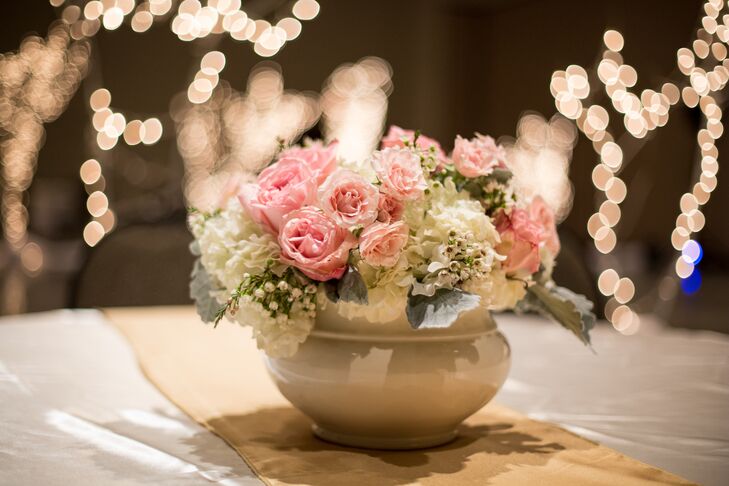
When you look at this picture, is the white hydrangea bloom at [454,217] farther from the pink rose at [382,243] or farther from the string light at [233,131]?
the string light at [233,131]

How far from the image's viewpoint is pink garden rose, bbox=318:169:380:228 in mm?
772

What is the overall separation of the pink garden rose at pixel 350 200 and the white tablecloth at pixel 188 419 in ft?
0.96

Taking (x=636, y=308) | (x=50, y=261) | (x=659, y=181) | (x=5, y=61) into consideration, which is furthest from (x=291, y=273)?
Answer: (x=659, y=181)

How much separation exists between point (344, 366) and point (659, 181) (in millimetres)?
7048

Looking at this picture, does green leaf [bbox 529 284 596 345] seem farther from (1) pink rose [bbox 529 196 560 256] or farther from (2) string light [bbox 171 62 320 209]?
(2) string light [bbox 171 62 320 209]

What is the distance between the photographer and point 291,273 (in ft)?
2.68

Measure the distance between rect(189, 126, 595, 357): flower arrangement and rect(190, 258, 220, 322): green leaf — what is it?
3cm

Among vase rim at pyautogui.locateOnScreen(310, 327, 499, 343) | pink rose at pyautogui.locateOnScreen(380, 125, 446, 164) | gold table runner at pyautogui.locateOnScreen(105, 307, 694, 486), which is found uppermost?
pink rose at pyautogui.locateOnScreen(380, 125, 446, 164)

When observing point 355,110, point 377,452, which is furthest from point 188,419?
point 355,110

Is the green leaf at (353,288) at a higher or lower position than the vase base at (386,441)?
higher

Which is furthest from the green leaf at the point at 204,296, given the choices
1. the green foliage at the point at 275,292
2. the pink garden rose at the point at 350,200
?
the pink garden rose at the point at 350,200

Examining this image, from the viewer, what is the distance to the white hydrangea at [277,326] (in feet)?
2.65

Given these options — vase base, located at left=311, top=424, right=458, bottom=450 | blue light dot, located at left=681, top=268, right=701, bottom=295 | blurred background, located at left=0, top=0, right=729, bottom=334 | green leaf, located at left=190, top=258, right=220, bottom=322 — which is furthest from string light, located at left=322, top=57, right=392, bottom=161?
vase base, located at left=311, top=424, right=458, bottom=450

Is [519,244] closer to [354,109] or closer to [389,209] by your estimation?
[389,209]
